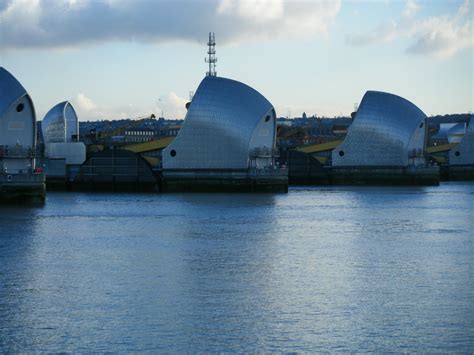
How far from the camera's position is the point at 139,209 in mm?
48344

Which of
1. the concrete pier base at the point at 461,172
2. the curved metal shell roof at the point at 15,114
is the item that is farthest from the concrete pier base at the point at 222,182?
the concrete pier base at the point at 461,172

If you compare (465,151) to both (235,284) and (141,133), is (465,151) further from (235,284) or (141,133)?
(141,133)

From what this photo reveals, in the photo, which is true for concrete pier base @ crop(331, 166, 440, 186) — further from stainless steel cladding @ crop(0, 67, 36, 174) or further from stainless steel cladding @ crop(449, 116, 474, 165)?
stainless steel cladding @ crop(0, 67, 36, 174)

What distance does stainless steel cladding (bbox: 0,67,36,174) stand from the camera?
5162 centimetres

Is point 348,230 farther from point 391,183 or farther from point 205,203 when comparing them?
point 391,183

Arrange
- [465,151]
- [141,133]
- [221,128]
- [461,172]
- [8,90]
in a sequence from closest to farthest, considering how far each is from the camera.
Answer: [8,90] < [221,128] < [465,151] < [461,172] < [141,133]

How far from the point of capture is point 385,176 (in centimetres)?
8488

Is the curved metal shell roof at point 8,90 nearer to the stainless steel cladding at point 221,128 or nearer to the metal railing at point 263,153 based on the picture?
the stainless steel cladding at point 221,128

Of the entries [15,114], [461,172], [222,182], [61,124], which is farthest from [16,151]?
[461,172]

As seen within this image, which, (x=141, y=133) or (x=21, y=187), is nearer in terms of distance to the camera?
(x=21, y=187)

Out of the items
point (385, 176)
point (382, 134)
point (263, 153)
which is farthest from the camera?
point (385, 176)

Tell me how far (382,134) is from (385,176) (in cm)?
360

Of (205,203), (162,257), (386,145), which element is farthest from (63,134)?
(162,257)

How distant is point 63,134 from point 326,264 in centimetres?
6019
